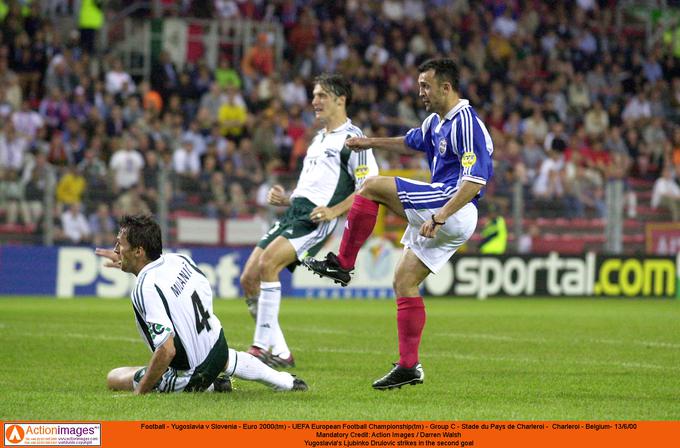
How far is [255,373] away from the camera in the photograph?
8.85 m

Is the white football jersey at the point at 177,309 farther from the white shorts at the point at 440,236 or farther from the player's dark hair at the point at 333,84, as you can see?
the player's dark hair at the point at 333,84

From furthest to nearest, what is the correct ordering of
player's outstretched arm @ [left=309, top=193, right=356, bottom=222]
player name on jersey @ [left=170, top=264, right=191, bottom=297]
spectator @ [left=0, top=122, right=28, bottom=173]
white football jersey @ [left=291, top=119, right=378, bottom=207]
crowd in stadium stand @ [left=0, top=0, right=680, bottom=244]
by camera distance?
spectator @ [left=0, top=122, right=28, bottom=173]
crowd in stadium stand @ [left=0, top=0, right=680, bottom=244]
white football jersey @ [left=291, top=119, right=378, bottom=207]
player's outstretched arm @ [left=309, top=193, right=356, bottom=222]
player name on jersey @ [left=170, top=264, right=191, bottom=297]

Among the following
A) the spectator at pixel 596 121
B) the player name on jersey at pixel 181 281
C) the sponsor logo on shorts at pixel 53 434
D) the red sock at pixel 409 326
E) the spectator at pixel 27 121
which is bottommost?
the sponsor logo on shorts at pixel 53 434

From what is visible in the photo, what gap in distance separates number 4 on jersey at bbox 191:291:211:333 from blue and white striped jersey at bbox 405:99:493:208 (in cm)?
183

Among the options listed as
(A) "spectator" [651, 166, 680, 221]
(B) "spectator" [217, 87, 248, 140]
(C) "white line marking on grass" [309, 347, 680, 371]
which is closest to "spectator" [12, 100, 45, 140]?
(B) "spectator" [217, 87, 248, 140]

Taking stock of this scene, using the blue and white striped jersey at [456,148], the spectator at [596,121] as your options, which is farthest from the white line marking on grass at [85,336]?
the spectator at [596,121]

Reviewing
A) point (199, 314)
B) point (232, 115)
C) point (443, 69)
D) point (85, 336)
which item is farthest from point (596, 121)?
point (199, 314)

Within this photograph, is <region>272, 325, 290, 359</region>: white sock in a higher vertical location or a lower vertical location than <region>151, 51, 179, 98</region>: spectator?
lower

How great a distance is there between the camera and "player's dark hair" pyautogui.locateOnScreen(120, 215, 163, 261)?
836 centimetres

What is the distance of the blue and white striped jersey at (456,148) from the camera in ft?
29.5

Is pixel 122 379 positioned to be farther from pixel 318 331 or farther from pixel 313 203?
pixel 318 331

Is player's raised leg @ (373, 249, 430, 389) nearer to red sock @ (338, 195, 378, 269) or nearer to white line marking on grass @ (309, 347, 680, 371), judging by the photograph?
red sock @ (338, 195, 378, 269)

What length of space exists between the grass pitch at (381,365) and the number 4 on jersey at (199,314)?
1.54 feet

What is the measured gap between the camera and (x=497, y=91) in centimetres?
2970
